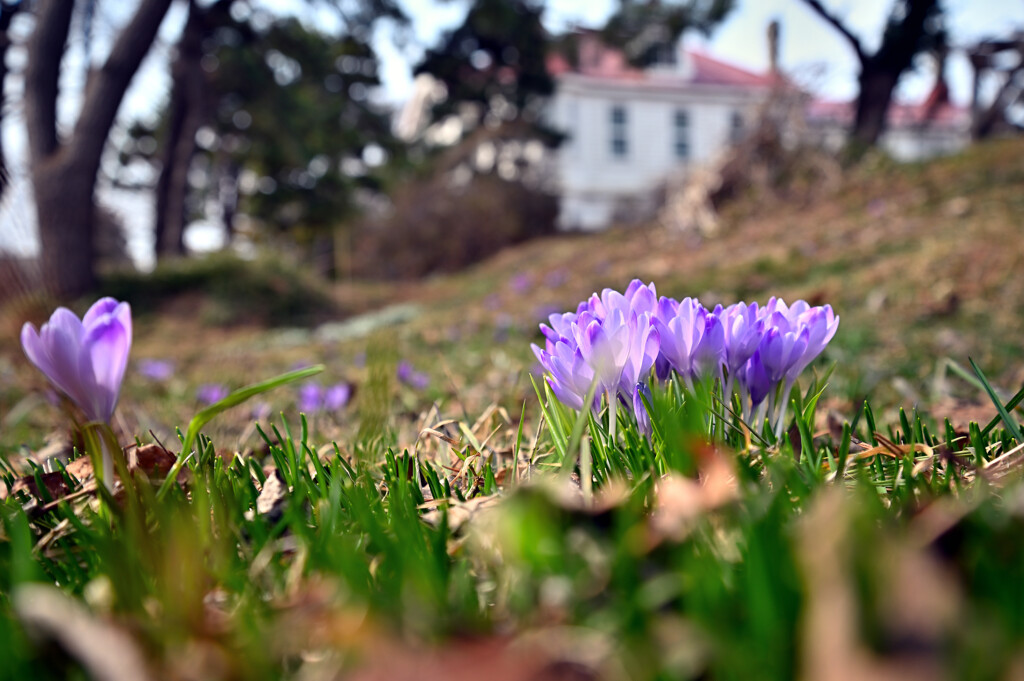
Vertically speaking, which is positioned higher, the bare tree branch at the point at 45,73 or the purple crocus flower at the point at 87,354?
the bare tree branch at the point at 45,73

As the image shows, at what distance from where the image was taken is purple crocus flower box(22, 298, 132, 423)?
95 cm

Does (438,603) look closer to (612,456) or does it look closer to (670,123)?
(612,456)

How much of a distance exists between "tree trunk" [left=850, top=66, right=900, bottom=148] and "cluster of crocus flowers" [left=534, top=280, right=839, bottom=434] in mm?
19847

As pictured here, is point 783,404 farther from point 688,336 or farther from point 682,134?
point 682,134

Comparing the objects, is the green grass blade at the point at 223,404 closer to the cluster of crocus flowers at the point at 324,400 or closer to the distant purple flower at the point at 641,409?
the distant purple flower at the point at 641,409

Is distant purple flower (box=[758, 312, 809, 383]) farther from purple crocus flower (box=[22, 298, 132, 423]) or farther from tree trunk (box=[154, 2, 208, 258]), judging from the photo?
tree trunk (box=[154, 2, 208, 258])

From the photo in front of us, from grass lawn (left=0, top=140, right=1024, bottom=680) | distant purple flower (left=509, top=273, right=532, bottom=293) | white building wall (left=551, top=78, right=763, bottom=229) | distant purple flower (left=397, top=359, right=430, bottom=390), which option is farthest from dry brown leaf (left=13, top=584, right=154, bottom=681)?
white building wall (left=551, top=78, right=763, bottom=229)

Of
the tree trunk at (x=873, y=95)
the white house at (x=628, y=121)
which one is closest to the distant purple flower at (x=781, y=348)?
the tree trunk at (x=873, y=95)

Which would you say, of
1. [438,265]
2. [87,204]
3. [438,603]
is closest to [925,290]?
[438,603]

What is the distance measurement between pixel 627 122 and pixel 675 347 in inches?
1325

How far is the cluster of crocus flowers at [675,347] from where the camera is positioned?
1.02 metres

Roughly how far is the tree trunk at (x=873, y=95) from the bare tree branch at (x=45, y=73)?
17.0 meters

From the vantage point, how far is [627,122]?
108 feet

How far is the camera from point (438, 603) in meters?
0.60
